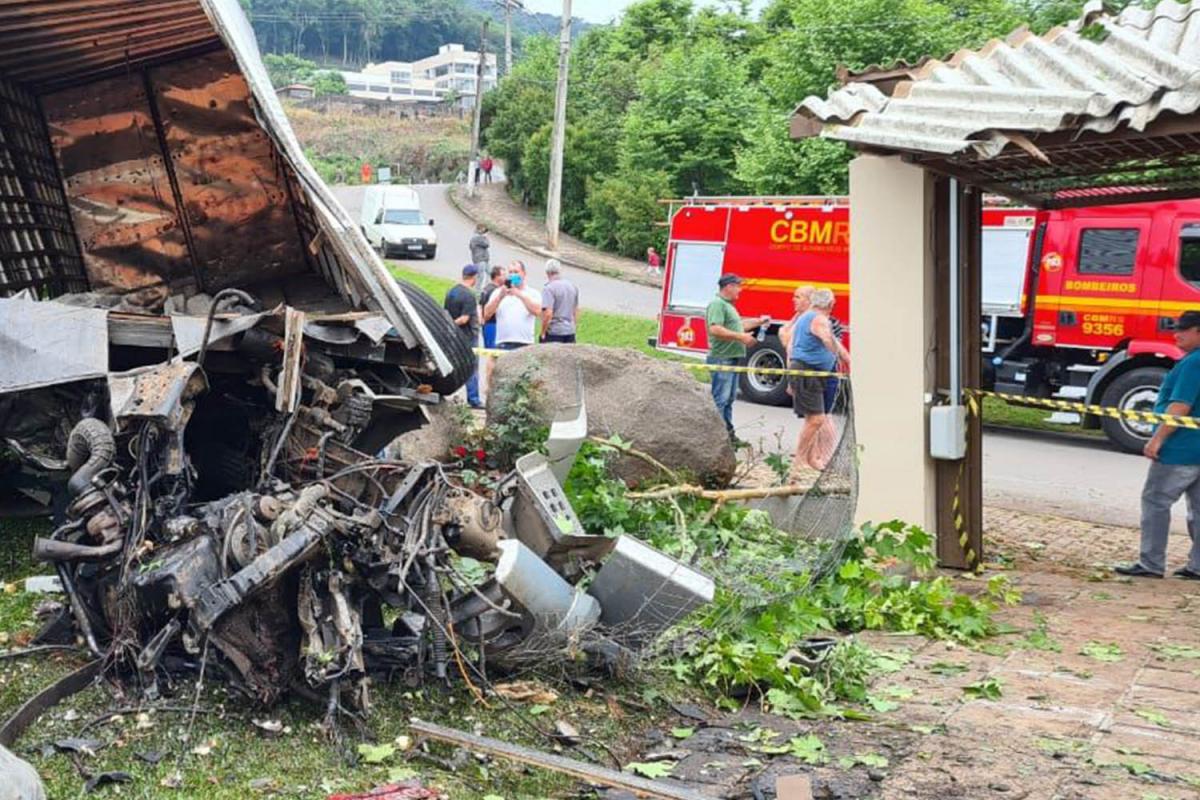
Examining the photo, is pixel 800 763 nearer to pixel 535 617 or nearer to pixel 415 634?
pixel 535 617

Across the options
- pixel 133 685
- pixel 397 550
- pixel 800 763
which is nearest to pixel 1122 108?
pixel 800 763

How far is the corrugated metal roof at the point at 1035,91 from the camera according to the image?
22.8 ft

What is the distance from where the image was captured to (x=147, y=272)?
9281 mm

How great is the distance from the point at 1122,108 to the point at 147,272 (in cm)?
661

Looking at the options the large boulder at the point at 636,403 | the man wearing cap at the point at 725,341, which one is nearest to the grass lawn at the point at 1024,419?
the man wearing cap at the point at 725,341

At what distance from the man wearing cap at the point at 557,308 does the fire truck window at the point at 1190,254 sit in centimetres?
680

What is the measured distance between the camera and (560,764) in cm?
485

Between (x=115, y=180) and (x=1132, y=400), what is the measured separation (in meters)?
10.8

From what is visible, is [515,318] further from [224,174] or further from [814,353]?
[224,174]

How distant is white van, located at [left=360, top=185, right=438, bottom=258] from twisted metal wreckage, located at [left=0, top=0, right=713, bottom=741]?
26.4m

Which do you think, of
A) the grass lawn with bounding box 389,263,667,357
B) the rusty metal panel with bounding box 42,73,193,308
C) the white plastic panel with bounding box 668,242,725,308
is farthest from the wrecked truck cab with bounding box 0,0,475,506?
the grass lawn with bounding box 389,263,667,357

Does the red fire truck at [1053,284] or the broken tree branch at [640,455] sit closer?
the broken tree branch at [640,455]

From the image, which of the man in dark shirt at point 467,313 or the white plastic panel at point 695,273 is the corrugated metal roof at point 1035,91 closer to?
the man in dark shirt at point 467,313

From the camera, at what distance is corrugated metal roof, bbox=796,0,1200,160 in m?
6.95
